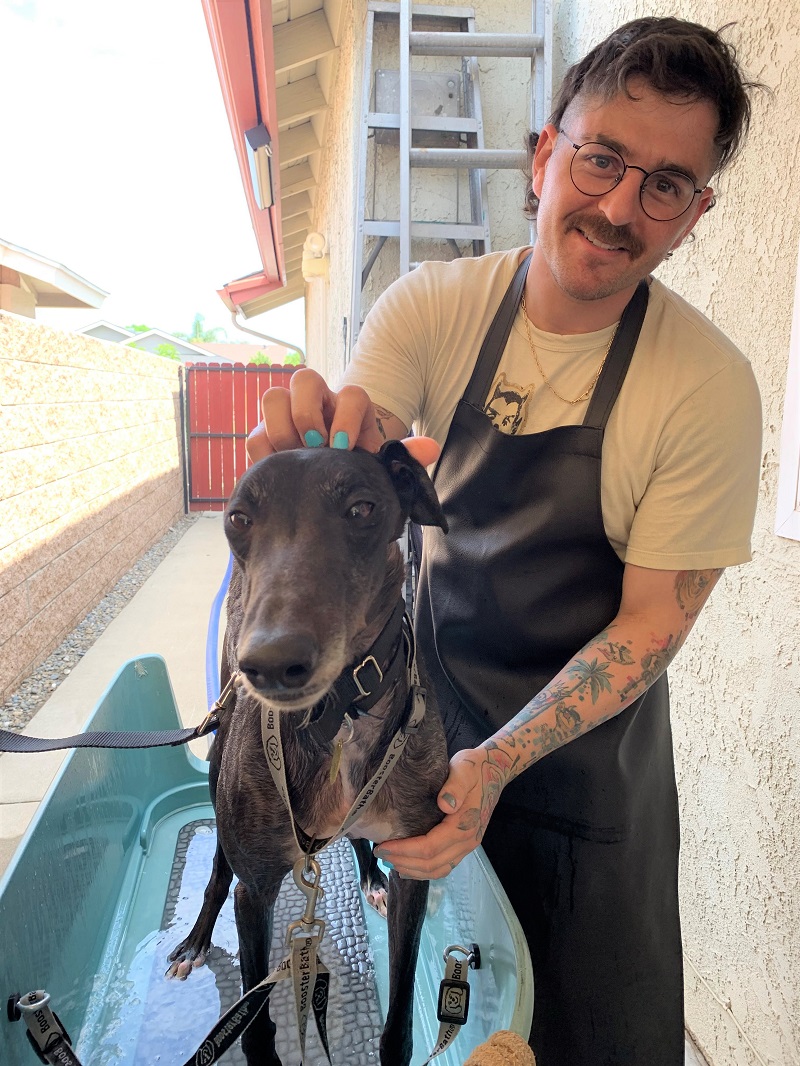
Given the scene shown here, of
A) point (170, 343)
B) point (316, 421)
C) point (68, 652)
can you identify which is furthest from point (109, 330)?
point (316, 421)

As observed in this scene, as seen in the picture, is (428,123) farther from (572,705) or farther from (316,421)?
(572,705)

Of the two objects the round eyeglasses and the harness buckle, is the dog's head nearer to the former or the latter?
the harness buckle

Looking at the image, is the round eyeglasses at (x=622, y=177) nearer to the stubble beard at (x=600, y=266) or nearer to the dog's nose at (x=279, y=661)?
the stubble beard at (x=600, y=266)

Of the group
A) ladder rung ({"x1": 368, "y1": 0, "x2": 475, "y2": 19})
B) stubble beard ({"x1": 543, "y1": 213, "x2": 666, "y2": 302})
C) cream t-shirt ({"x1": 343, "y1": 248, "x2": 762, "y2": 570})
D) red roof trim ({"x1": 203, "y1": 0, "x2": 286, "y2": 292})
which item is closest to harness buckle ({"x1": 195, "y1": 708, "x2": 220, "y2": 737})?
cream t-shirt ({"x1": 343, "y1": 248, "x2": 762, "y2": 570})

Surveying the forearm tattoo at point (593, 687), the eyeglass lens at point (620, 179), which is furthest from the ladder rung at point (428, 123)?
the forearm tattoo at point (593, 687)

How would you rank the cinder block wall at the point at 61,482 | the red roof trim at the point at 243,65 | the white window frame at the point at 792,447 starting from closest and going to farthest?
the white window frame at the point at 792,447, the red roof trim at the point at 243,65, the cinder block wall at the point at 61,482

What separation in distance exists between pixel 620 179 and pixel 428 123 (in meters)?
2.36

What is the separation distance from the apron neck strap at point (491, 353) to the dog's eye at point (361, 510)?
0.43 meters

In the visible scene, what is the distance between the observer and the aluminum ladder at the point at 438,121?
10.5 ft

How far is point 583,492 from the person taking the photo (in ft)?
4.98

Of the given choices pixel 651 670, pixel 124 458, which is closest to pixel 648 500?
pixel 651 670

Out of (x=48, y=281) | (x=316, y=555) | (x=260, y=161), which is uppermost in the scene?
(x=260, y=161)

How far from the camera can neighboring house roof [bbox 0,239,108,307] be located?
8.32 m

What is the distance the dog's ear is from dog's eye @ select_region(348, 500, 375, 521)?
0.12 meters
